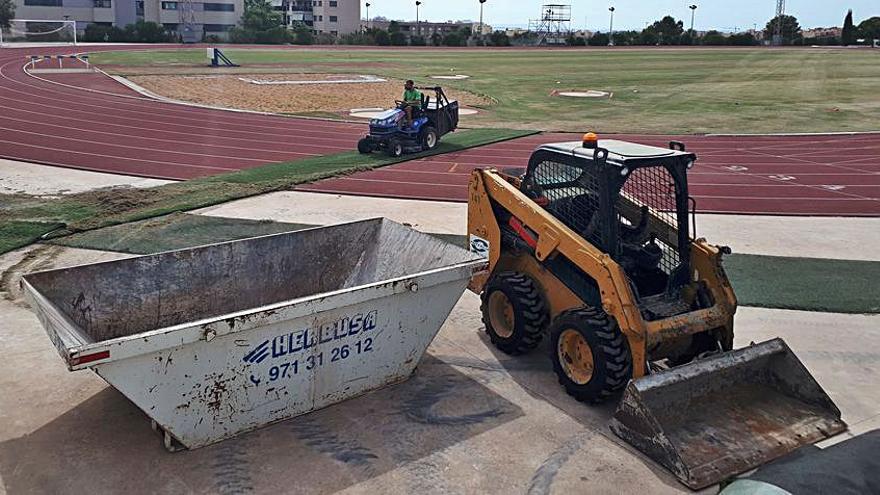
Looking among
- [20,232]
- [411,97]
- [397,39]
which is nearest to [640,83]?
[411,97]

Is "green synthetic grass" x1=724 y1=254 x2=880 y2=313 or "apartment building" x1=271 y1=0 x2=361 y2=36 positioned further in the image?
A: "apartment building" x1=271 y1=0 x2=361 y2=36

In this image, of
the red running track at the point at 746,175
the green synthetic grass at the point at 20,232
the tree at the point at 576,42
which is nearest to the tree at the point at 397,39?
the tree at the point at 576,42

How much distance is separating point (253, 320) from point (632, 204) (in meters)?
3.78

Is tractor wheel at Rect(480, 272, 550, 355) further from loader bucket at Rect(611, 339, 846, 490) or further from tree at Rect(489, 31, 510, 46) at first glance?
tree at Rect(489, 31, 510, 46)

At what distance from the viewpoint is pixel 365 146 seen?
61.1ft

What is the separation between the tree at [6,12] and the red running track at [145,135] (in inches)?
2091

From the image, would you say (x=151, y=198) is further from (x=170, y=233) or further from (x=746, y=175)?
(x=746, y=175)

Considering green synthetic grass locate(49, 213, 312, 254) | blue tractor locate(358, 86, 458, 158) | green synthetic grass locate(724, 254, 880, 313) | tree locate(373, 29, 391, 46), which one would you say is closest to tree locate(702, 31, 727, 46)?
tree locate(373, 29, 391, 46)

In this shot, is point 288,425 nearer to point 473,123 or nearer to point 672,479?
point 672,479

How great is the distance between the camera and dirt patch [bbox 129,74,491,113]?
28.5 m

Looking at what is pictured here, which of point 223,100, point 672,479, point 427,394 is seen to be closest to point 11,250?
point 427,394

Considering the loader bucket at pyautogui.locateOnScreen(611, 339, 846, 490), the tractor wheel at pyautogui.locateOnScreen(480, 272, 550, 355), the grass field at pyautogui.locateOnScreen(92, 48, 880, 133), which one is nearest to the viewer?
the loader bucket at pyautogui.locateOnScreen(611, 339, 846, 490)

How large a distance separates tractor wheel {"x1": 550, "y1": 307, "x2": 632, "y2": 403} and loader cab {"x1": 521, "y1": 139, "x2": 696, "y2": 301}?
0.52 metres

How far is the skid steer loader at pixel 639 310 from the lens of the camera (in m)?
5.94
